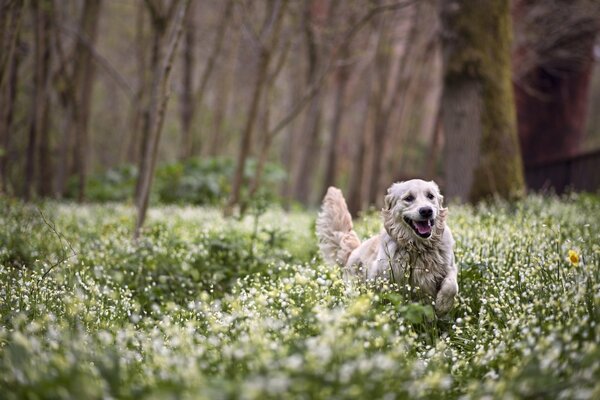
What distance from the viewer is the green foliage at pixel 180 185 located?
1694 cm

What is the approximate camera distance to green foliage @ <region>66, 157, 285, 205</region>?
55.6ft

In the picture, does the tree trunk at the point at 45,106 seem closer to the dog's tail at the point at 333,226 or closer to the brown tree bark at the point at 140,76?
the brown tree bark at the point at 140,76

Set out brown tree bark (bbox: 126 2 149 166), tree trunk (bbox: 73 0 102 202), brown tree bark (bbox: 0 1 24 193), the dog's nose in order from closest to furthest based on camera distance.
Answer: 1. the dog's nose
2. brown tree bark (bbox: 0 1 24 193)
3. tree trunk (bbox: 73 0 102 202)
4. brown tree bark (bbox: 126 2 149 166)

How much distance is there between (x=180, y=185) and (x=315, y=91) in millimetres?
6338

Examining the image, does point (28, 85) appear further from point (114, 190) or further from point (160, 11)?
point (160, 11)

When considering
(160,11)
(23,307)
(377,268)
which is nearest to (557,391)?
(377,268)

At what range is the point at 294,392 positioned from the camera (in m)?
2.69

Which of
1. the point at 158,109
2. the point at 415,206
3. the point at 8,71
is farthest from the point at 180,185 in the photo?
the point at 415,206

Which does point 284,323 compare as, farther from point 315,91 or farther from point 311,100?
point 311,100

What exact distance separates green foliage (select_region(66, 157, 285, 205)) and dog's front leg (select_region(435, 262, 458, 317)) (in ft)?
37.5

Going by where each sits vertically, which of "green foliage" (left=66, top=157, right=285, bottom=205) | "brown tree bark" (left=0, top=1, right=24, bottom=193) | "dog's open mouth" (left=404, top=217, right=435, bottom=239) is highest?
"brown tree bark" (left=0, top=1, right=24, bottom=193)

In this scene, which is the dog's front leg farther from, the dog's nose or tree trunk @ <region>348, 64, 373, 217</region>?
tree trunk @ <region>348, 64, 373, 217</region>

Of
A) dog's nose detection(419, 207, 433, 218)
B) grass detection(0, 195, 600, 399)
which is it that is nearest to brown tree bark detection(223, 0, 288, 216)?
grass detection(0, 195, 600, 399)

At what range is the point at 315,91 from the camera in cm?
1225
